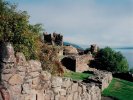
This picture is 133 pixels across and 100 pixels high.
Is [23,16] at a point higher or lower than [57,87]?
higher

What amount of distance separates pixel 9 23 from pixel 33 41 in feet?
4.73

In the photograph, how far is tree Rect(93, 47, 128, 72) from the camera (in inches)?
2211

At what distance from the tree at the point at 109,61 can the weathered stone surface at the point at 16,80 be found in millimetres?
41441

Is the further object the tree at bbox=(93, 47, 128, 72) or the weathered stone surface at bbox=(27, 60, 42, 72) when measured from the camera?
the tree at bbox=(93, 47, 128, 72)

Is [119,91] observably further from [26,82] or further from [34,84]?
[26,82]

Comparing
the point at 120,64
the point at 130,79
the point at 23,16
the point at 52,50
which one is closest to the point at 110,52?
the point at 120,64

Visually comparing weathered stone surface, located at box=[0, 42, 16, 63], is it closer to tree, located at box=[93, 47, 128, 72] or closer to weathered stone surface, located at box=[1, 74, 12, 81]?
weathered stone surface, located at box=[1, 74, 12, 81]

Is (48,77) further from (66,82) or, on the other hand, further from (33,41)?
(33,41)

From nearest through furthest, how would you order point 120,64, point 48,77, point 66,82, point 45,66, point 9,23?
point 48,77 → point 66,82 → point 9,23 → point 45,66 → point 120,64

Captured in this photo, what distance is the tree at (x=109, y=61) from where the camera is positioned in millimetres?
56156

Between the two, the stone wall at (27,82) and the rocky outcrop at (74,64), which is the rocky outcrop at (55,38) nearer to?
the rocky outcrop at (74,64)

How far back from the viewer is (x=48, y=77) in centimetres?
1470

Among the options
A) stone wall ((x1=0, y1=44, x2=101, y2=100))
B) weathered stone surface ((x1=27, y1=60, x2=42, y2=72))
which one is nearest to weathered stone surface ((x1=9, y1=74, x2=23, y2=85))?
stone wall ((x1=0, y1=44, x2=101, y2=100))

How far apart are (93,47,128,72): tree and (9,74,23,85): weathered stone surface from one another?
136 feet
